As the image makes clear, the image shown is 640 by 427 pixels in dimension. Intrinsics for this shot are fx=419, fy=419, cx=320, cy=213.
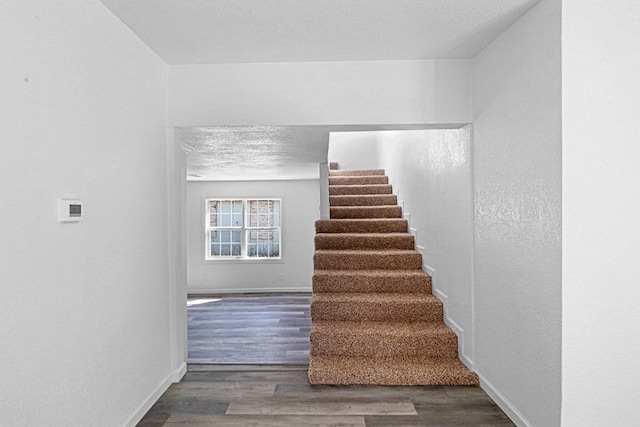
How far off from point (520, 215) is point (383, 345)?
1.55 meters

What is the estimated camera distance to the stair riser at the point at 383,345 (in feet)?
10.8

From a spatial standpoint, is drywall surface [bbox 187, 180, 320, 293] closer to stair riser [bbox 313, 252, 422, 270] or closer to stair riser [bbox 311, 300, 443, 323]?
stair riser [bbox 313, 252, 422, 270]

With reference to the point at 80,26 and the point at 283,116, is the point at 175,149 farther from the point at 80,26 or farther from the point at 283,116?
the point at 80,26

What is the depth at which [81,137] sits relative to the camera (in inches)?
75.8

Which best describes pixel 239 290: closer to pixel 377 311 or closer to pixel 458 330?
pixel 377 311

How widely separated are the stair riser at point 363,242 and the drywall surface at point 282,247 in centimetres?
363

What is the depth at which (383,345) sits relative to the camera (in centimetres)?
333

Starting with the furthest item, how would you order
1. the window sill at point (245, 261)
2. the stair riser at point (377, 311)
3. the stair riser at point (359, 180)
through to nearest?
the window sill at point (245, 261) < the stair riser at point (359, 180) < the stair riser at point (377, 311)

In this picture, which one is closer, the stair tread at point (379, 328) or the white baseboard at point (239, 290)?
the stair tread at point (379, 328)

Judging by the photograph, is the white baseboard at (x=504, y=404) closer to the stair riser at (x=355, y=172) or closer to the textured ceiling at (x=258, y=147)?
the textured ceiling at (x=258, y=147)
